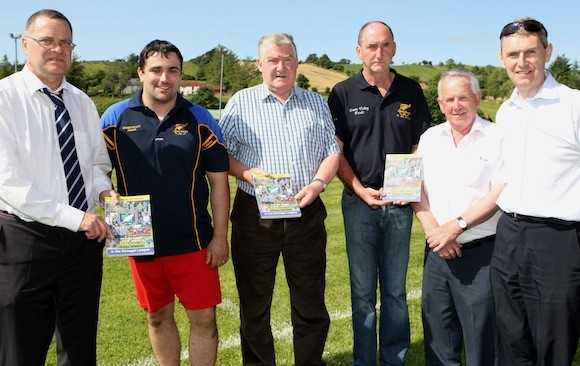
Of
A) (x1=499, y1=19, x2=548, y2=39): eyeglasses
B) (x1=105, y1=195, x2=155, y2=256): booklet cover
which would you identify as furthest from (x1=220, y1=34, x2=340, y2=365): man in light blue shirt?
(x1=499, y1=19, x2=548, y2=39): eyeglasses

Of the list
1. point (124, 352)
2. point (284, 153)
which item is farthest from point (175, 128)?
point (124, 352)

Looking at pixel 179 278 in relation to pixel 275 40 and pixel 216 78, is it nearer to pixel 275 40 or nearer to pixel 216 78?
pixel 275 40

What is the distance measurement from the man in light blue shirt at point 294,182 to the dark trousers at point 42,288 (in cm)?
123

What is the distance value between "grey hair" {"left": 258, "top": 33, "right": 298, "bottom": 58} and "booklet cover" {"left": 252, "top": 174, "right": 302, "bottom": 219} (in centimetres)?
101

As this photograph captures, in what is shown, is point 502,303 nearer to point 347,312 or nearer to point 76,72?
point 347,312

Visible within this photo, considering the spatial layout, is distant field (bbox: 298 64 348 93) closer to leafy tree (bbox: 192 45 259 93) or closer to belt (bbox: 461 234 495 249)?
leafy tree (bbox: 192 45 259 93)

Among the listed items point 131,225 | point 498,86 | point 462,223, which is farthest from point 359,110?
point 498,86

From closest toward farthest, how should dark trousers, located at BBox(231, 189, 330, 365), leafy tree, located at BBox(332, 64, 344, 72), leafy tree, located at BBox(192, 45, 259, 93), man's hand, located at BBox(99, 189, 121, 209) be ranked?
man's hand, located at BBox(99, 189, 121, 209) < dark trousers, located at BBox(231, 189, 330, 365) < leafy tree, located at BBox(192, 45, 259, 93) < leafy tree, located at BBox(332, 64, 344, 72)

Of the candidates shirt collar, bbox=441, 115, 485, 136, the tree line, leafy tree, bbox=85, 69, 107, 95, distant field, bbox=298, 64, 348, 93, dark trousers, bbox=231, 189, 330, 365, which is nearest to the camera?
shirt collar, bbox=441, 115, 485, 136

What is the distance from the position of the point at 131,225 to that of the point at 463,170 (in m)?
2.34

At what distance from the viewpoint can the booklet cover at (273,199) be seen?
13.3 feet

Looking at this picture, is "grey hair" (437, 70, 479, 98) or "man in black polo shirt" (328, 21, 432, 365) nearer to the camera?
"grey hair" (437, 70, 479, 98)

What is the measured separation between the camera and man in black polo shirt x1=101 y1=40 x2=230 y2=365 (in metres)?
3.88

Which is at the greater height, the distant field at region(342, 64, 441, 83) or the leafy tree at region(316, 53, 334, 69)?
the leafy tree at region(316, 53, 334, 69)
